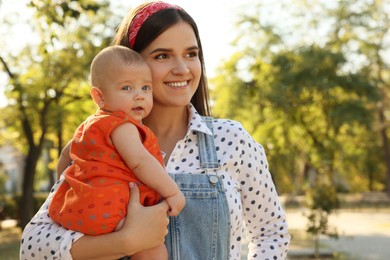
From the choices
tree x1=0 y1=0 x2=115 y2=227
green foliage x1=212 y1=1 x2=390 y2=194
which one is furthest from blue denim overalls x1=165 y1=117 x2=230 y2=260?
green foliage x1=212 y1=1 x2=390 y2=194

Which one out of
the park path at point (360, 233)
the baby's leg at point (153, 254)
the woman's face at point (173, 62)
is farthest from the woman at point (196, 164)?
the park path at point (360, 233)

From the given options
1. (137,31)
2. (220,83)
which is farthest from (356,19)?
(137,31)

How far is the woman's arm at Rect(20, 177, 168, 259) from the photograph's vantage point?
7.76 feet

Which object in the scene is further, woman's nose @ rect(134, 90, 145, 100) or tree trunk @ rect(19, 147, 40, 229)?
tree trunk @ rect(19, 147, 40, 229)

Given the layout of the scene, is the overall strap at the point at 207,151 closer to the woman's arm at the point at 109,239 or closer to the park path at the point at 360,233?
the woman's arm at the point at 109,239

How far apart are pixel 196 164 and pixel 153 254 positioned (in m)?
0.45

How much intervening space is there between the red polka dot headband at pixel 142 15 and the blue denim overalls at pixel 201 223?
0.61 metres

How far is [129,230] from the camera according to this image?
2373 mm

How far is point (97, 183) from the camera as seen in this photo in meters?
2.44

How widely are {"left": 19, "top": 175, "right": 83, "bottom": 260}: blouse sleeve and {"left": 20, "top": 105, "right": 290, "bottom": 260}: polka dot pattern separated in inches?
5.5

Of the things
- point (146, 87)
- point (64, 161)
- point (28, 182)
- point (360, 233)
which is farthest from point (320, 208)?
point (146, 87)

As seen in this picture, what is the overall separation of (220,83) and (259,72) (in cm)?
179

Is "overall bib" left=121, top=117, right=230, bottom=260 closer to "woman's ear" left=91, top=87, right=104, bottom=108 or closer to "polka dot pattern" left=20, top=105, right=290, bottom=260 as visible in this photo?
"polka dot pattern" left=20, top=105, right=290, bottom=260

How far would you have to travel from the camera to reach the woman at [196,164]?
2633mm
